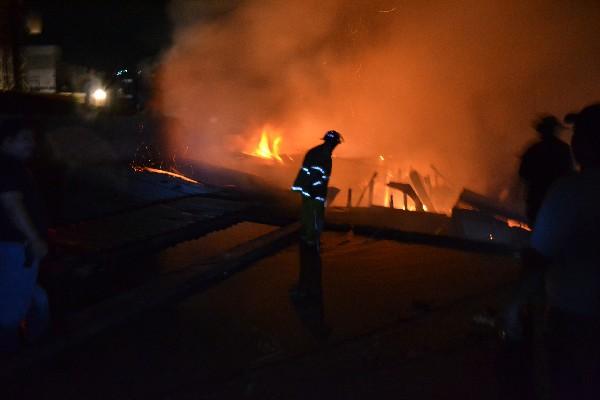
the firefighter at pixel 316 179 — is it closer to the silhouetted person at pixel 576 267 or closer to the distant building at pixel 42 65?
the silhouetted person at pixel 576 267

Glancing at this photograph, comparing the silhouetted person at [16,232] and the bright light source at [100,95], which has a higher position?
the bright light source at [100,95]

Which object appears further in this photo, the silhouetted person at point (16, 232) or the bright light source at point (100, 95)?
the bright light source at point (100, 95)

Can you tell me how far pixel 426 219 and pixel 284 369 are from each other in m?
6.00

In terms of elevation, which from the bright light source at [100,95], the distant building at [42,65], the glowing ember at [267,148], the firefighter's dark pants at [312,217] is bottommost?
the firefighter's dark pants at [312,217]

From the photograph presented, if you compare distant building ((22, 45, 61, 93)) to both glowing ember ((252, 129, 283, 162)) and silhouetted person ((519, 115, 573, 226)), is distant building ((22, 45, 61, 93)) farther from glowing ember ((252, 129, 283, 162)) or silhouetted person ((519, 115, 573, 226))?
silhouetted person ((519, 115, 573, 226))

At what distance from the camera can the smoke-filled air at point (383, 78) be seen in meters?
16.0

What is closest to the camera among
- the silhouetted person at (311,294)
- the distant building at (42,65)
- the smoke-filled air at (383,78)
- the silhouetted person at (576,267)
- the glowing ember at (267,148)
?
the silhouetted person at (576,267)

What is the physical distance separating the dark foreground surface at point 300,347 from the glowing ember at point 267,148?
11.2 m

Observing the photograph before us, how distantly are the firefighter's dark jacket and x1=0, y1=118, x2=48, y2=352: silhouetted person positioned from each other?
330cm

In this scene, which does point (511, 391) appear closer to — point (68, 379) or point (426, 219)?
point (68, 379)

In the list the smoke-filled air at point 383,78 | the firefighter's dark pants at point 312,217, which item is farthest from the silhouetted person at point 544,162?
the smoke-filled air at point 383,78

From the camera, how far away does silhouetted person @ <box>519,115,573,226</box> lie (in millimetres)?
5168

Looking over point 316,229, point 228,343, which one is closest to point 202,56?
point 316,229

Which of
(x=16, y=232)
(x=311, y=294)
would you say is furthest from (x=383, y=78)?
(x=16, y=232)
